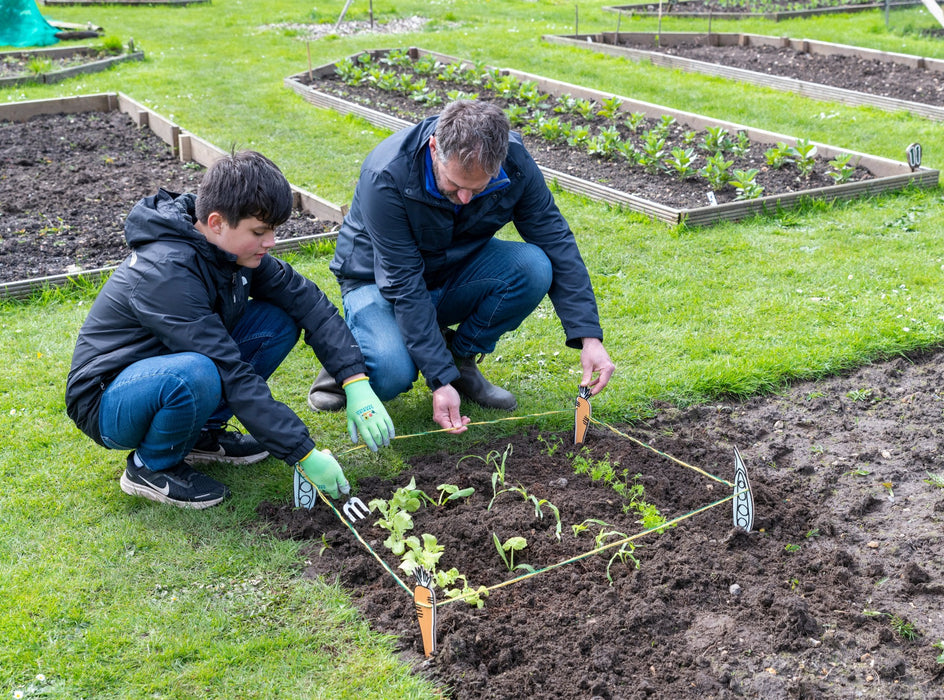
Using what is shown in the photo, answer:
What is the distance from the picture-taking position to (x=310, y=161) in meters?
7.16

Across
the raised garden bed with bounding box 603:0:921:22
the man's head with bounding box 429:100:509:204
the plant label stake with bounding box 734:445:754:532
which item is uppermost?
the raised garden bed with bounding box 603:0:921:22

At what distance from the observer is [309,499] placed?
3.19m

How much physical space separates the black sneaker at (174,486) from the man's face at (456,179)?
1.40m

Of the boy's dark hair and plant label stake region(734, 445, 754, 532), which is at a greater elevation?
the boy's dark hair

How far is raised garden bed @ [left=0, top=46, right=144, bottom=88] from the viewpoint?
9.94 m

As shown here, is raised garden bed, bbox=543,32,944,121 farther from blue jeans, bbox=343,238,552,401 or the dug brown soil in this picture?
blue jeans, bbox=343,238,552,401

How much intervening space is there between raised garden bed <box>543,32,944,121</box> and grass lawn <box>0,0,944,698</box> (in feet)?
1.10

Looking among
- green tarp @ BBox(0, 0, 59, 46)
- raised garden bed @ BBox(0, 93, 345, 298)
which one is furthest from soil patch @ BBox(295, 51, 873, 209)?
green tarp @ BBox(0, 0, 59, 46)

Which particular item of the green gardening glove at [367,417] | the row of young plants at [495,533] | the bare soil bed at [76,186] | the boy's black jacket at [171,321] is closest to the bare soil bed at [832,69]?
the bare soil bed at [76,186]

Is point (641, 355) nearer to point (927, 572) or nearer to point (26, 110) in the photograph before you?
point (927, 572)

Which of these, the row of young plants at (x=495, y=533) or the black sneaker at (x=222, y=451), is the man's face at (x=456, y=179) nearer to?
the row of young plants at (x=495, y=533)

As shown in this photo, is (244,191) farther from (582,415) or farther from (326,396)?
(582,415)

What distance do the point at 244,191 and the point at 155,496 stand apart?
119cm

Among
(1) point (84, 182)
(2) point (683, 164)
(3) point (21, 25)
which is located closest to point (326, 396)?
(2) point (683, 164)
